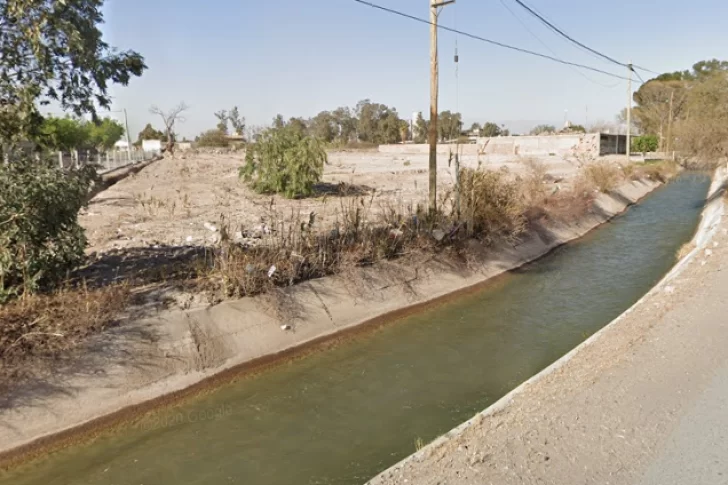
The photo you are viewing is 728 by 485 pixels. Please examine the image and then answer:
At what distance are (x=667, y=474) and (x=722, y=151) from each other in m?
26.7

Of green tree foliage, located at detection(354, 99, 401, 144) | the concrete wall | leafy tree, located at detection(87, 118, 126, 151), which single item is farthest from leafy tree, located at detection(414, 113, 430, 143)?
leafy tree, located at detection(87, 118, 126, 151)

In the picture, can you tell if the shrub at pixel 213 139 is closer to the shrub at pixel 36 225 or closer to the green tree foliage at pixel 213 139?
the green tree foliage at pixel 213 139

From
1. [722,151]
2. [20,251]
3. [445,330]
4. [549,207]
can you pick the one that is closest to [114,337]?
[20,251]

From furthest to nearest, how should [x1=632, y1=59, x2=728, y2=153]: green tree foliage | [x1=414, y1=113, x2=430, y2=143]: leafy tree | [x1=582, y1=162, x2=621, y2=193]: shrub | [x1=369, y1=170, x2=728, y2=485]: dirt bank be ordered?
[x1=414, y1=113, x2=430, y2=143]: leafy tree → [x1=632, y1=59, x2=728, y2=153]: green tree foliage → [x1=582, y1=162, x2=621, y2=193]: shrub → [x1=369, y1=170, x2=728, y2=485]: dirt bank

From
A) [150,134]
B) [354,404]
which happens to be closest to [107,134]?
[150,134]

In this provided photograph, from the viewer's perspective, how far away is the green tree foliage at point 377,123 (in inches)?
3952

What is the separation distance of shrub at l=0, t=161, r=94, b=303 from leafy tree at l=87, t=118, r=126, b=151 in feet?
225

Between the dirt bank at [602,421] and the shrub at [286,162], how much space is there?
598 inches

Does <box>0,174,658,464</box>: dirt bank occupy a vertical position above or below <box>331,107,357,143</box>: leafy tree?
below

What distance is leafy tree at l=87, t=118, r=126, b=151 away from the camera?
7638 cm

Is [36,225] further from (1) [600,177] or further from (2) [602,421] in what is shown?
(1) [600,177]

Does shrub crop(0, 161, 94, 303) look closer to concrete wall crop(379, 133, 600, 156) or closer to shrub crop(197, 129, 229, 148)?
concrete wall crop(379, 133, 600, 156)

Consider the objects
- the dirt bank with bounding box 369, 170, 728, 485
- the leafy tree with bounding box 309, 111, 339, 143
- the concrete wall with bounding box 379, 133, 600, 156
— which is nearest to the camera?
the dirt bank with bounding box 369, 170, 728, 485

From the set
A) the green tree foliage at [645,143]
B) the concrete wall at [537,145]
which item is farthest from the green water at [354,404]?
the green tree foliage at [645,143]
